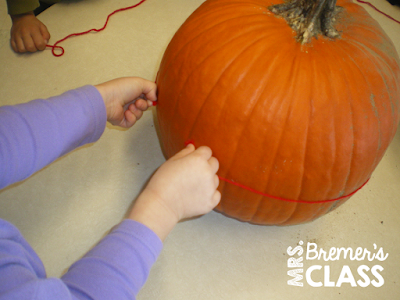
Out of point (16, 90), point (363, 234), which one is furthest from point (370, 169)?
point (16, 90)

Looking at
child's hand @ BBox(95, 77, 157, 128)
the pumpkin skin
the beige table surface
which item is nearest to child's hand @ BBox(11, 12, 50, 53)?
the beige table surface

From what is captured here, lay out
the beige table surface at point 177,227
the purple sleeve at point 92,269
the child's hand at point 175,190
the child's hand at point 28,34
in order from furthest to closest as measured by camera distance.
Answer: the child's hand at point 28,34
the beige table surface at point 177,227
the child's hand at point 175,190
the purple sleeve at point 92,269

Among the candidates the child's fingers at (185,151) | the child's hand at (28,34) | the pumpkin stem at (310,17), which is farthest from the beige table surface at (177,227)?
the pumpkin stem at (310,17)

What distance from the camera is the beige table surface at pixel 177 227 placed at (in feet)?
2.16

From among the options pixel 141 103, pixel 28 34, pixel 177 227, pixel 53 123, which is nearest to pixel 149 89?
pixel 141 103

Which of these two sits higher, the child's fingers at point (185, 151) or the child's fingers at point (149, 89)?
the child's fingers at point (149, 89)

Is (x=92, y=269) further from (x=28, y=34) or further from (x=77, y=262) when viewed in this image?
(x=28, y=34)

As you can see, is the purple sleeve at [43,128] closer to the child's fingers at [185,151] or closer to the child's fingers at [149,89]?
the child's fingers at [149,89]

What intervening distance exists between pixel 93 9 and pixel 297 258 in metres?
1.11

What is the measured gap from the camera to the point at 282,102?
512mm

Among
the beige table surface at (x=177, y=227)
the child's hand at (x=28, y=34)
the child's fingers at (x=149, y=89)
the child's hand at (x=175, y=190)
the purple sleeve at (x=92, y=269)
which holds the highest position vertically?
the child's hand at (x=28, y=34)

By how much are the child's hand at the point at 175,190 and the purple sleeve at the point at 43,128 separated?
0.21 meters

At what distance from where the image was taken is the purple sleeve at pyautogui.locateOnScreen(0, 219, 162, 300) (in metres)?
0.42

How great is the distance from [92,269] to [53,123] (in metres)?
0.30
